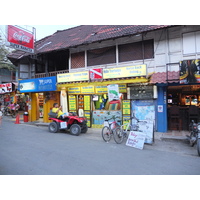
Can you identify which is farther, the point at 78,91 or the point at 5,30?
the point at 78,91

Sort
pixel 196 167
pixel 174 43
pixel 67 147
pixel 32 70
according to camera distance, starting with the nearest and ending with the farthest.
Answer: pixel 196 167 < pixel 67 147 < pixel 174 43 < pixel 32 70

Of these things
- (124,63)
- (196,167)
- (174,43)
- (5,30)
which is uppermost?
(5,30)

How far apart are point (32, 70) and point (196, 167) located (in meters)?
14.4

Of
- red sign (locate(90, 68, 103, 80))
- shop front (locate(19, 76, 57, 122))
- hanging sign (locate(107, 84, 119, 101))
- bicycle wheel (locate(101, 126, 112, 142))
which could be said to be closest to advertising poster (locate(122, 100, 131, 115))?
hanging sign (locate(107, 84, 119, 101))

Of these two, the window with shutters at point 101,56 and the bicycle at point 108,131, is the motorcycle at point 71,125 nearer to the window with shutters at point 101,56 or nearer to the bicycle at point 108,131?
the bicycle at point 108,131

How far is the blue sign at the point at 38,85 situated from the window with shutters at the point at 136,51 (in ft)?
18.4

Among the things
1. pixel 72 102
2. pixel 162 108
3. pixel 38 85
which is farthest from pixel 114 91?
pixel 38 85

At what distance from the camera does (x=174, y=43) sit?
8281mm

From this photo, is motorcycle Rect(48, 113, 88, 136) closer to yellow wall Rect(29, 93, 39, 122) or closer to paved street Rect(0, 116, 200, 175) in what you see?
paved street Rect(0, 116, 200, 175)

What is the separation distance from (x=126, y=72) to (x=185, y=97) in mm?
5964

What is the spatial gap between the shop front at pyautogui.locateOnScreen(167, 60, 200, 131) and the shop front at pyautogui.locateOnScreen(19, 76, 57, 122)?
8664mm

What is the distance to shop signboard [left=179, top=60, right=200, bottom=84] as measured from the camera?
714 centimetres

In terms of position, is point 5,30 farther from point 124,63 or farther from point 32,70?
point 124,63

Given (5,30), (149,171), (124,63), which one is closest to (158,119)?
(124,63)
